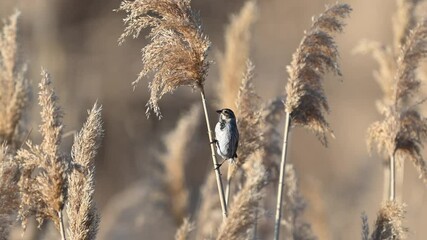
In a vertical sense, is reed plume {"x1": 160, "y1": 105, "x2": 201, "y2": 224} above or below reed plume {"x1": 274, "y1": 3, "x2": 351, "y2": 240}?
above

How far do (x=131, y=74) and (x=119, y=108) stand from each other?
78 centimetres

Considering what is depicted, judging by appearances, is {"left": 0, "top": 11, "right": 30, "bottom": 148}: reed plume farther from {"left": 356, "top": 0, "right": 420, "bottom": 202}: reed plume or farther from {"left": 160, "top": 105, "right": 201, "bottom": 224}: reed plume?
{"left": 356, "top": 0, "right": 420, "bottom": 202}: reed plume

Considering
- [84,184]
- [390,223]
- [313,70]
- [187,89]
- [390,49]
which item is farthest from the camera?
[187,89]

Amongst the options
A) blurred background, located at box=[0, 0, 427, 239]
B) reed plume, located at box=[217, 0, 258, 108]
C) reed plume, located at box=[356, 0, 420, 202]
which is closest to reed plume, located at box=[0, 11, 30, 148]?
reed plume, located at box=[217, 0, 258, 108]

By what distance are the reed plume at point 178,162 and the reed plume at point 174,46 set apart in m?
2.62

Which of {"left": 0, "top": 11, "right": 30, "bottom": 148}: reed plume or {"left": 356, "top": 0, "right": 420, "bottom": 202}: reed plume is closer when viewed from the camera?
{"left": 0, "top": 11, "right": 30, "bottom": 148}: reed plume

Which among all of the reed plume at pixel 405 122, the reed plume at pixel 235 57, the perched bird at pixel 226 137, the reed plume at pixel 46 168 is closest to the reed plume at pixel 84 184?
the reed plume at pixel 46 168

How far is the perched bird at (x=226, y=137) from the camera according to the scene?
2975mm

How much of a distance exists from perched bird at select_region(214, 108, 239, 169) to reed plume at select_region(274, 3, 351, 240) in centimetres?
34

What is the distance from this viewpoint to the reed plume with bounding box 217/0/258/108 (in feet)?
15.5

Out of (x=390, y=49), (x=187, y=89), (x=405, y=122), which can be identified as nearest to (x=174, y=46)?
(x=405, y=122)

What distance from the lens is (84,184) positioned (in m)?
2.86

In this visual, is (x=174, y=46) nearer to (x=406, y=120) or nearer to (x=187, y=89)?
(x=406, y=120)

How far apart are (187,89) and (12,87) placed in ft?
17.7
